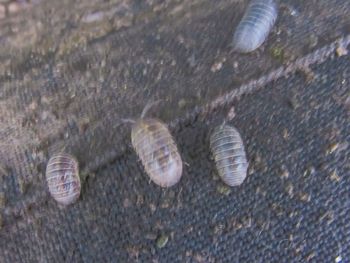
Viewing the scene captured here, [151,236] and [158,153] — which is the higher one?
[158,153]

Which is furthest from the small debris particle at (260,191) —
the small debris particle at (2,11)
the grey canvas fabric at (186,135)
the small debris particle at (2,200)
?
the small debris particle at (2,11)

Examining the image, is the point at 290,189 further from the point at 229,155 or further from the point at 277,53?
the point at 277,53

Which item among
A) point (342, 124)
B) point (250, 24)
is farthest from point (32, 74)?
point (342, 124)

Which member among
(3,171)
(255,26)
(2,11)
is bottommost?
(3,171)

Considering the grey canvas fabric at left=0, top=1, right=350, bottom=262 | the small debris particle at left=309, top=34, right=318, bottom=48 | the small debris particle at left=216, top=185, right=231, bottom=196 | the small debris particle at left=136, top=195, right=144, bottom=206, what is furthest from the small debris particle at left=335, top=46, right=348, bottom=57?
the small debris particle at left=136, top=195, right=144, bottom=206

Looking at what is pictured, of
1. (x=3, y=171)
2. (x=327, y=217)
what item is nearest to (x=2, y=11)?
(x=3, y=171)

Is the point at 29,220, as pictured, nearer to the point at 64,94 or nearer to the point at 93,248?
the point at 93,248
